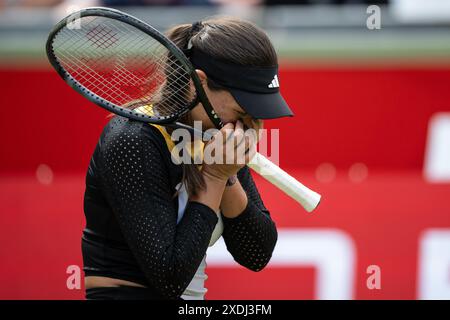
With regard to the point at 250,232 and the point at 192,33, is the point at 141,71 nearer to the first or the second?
the point at 192,33

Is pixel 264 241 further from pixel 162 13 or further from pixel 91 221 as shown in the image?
pixel 162 13

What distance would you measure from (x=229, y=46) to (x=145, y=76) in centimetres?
29

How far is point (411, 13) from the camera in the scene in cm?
468

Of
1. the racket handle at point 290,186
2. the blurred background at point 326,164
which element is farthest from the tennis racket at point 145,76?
the blurred background at point 326,164

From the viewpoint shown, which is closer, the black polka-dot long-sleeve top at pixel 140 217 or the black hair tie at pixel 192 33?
the black polka-dot long-sleeve top at pixel 140 217

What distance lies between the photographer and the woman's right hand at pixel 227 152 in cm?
210

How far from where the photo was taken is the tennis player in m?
2.07

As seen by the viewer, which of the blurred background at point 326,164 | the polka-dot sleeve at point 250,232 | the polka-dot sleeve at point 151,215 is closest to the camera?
the polka-dot sleeve at point 151,215

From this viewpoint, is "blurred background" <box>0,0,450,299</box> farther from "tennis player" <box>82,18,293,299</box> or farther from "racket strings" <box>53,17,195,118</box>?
"tennis player" <box>82,18,293,299</box>

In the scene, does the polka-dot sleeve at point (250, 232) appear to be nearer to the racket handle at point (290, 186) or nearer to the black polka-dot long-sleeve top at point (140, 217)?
the racket handle at point (290, 186)

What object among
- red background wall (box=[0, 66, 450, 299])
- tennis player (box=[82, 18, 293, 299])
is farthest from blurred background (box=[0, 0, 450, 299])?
tennis player (box=[82, 18, 293, 299])

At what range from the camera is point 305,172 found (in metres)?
4.59

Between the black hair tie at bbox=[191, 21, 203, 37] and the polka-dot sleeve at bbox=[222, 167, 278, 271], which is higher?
the black hair tie at bbox=[191, 21, 203, 37]

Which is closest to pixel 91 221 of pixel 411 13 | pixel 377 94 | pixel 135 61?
pixel 135 61
